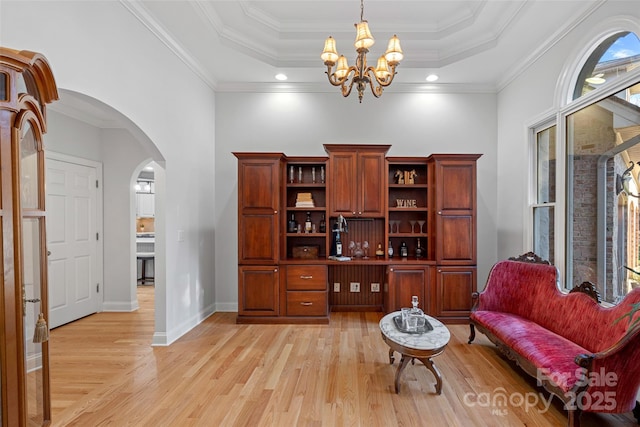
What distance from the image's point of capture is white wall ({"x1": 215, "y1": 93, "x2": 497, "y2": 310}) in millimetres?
4734

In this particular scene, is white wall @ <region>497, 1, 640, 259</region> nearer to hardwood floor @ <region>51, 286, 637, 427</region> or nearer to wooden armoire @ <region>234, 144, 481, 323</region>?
wooden armoire @ <region>234, 144, 481, 323</region>

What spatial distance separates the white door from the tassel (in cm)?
309

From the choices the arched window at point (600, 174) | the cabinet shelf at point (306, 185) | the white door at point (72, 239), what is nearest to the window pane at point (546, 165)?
the arched window at point (600, 174)

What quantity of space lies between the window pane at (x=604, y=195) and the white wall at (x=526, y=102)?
0.50m

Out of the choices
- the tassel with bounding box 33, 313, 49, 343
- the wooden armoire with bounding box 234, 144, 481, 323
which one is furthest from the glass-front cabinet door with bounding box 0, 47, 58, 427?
the wooden armoire with bounding box 234, 144, 481, 323

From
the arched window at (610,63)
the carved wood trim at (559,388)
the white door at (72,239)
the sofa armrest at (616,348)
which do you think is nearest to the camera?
the sofa armrest at (616,348)

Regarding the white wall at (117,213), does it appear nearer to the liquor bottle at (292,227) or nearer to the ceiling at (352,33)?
the ceiling at (352,33)

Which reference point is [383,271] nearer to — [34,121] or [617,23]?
[617,23]

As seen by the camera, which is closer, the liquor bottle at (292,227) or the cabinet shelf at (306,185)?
the cabinet shelf at (306,185)

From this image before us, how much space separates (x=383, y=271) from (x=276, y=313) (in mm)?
1682

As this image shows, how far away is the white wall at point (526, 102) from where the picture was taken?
2.76 m

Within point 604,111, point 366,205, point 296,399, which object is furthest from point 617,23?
point 296,399

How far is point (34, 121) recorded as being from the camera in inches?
63.0

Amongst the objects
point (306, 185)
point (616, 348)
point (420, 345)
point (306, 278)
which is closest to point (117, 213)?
point (306, 185)
